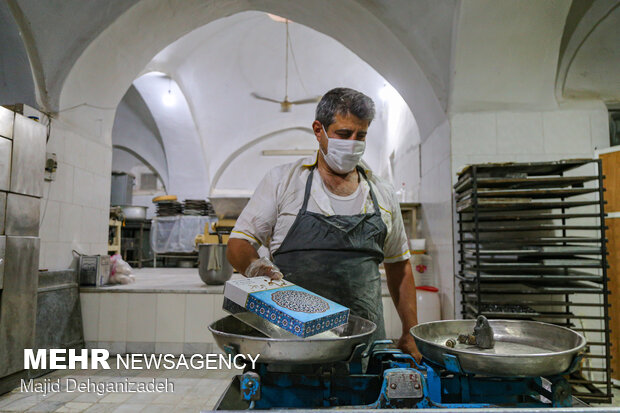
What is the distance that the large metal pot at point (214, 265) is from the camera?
4129 mm

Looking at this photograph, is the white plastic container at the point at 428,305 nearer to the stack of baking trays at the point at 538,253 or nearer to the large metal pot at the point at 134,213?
the stack of baking trays at the point at 538,253

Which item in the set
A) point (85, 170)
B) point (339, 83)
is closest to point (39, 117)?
point (85, 170)

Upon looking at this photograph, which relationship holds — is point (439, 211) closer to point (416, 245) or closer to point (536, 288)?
point (416, 245)

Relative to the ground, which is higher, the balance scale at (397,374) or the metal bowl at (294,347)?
the metal bowl at (294,347)

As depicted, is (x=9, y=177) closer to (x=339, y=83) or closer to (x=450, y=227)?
(x=450, y=227)

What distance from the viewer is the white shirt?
1.65m

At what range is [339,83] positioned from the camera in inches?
394

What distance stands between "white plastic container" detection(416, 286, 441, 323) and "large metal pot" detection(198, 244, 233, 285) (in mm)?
1912

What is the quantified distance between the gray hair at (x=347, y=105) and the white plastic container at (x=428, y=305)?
7.61 feet

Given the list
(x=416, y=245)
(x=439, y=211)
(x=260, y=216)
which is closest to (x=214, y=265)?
(x=416, y=245)

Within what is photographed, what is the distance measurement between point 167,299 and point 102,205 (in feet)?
4.47

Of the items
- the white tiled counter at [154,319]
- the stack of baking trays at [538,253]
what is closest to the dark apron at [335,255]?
the stack of baking trays at [538,253]

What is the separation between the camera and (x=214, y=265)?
4.12 metres

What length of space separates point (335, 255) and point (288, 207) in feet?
0.92
